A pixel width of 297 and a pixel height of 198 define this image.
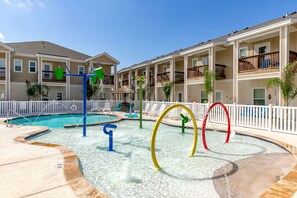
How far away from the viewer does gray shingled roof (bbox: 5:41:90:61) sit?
863 inches

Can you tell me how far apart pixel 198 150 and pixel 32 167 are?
195 inches

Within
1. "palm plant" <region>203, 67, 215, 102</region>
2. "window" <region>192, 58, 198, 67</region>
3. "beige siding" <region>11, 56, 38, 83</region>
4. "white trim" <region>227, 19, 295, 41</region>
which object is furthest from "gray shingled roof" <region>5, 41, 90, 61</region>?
"white trim" <region>227, 19, 295, 41</region>

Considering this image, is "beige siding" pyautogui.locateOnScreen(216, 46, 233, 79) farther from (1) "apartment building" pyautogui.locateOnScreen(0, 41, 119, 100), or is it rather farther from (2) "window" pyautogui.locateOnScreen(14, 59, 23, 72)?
(2) "window" pyautogui.locateOnScreen(14, 59, 23, 72)

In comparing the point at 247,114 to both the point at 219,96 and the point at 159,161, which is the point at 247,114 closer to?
the point at 159,161

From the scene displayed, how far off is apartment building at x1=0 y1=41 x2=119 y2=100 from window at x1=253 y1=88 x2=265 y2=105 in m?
17.3

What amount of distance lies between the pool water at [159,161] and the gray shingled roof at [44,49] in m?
19.0

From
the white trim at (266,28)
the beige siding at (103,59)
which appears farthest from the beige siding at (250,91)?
the beige siding at (103,59)

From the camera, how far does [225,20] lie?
67.3 feet

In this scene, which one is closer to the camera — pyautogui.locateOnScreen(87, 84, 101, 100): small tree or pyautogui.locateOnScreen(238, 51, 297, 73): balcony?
pyautogui.locateOnScreen(238, 51, 297, 73): balcony

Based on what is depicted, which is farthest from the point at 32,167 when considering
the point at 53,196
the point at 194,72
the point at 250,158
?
the point at 194,72

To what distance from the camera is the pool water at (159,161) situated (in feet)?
11.4

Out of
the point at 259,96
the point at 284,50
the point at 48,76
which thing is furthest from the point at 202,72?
the point at 48,76

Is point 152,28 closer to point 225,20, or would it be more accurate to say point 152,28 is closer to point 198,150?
point 225,20

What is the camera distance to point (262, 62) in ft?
43.2
